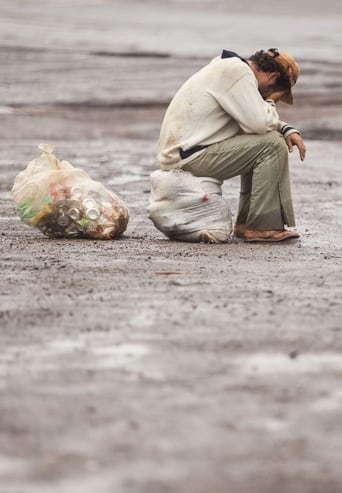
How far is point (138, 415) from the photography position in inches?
173

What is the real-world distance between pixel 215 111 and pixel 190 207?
2.04 feet

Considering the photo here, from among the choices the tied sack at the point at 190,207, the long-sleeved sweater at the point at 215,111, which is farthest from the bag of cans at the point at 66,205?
the long-sleeved sweater at the point at 215,111

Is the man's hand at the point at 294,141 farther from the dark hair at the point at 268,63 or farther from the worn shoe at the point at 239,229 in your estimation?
the worn shoe at the point at 239,229

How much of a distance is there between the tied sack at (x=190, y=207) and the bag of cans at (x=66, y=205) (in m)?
0.28

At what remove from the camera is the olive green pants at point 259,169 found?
320 inches

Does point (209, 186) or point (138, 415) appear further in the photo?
point (209, 186)

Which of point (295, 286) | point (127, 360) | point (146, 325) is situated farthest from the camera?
point (295, 286)

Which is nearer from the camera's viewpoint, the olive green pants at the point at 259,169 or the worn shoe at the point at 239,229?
the olive green pants at the point at 259,169

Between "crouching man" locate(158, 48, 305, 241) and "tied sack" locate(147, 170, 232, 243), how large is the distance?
7cm

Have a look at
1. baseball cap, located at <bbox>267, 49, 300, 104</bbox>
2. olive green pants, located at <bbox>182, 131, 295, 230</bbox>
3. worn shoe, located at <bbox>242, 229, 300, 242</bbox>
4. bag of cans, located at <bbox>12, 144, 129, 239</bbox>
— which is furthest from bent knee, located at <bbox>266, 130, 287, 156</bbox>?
Answer: bag of cans, located at <bbox>12, 144, 129, 239</bbox>

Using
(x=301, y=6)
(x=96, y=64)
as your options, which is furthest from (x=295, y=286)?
(x=301, y=6)

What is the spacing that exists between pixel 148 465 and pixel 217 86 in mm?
4385

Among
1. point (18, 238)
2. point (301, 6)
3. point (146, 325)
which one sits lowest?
point (301, 6)

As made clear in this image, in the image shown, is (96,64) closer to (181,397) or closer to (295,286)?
(295,286)
